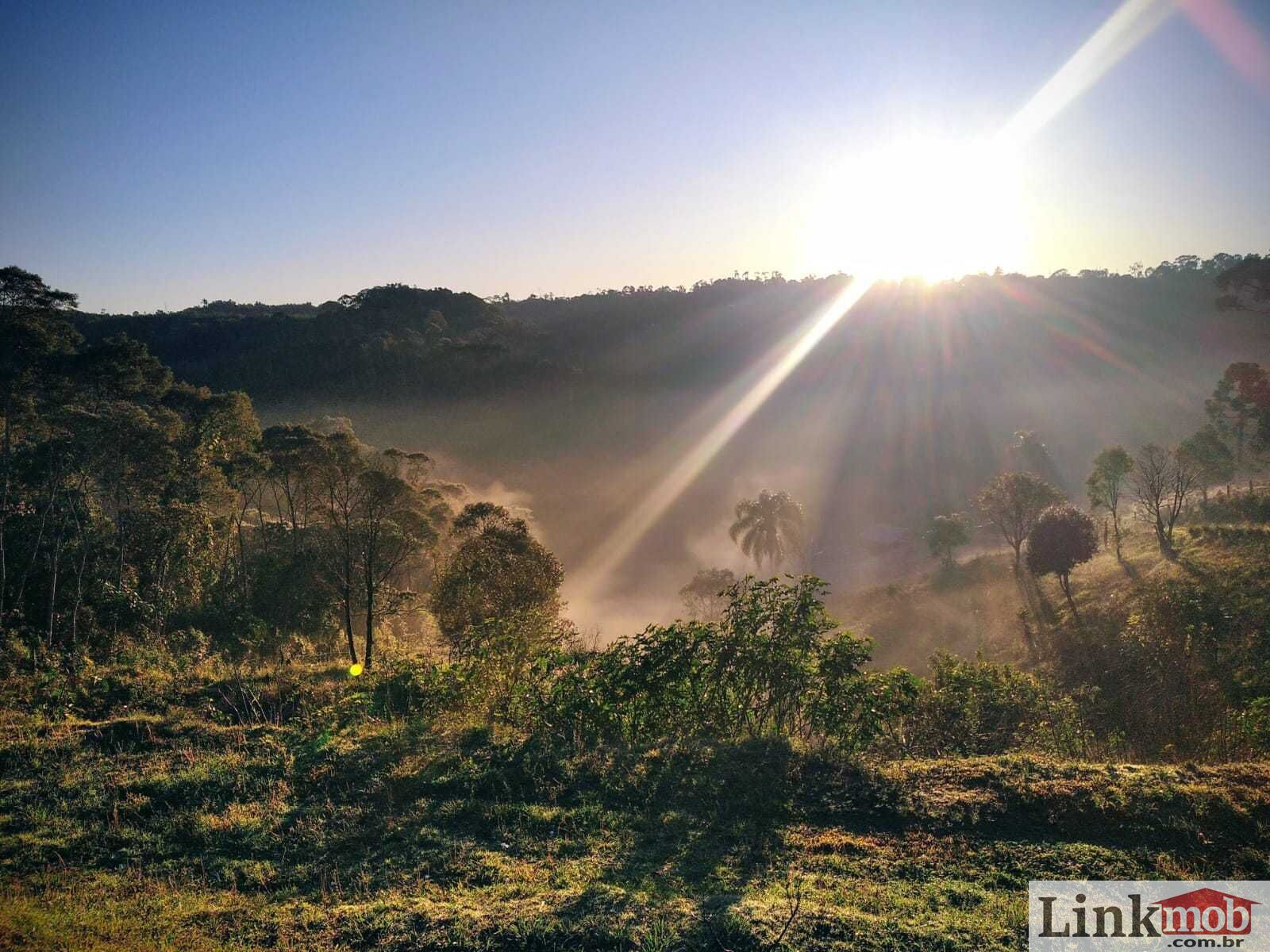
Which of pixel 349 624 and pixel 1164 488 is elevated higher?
pixel 1164 488

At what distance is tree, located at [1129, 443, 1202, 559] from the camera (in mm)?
31513

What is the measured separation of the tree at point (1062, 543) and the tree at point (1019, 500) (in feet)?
20.3

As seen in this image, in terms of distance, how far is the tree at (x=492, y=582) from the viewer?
1967 centimetres

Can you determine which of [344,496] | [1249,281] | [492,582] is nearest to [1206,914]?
[492,582]

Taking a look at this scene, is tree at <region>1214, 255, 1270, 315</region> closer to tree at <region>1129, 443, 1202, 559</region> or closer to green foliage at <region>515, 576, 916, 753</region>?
tree at <region>1129, 443, 1202, 559</region>

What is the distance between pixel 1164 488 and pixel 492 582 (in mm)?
35328

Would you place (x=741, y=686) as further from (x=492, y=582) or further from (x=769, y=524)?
(x=769, y=524)

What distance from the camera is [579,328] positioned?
4904 inches

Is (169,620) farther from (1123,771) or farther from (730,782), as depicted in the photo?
(1123,771)

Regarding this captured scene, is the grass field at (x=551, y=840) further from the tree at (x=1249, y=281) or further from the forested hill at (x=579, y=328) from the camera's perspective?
the forested hill at (x=579, y=328)

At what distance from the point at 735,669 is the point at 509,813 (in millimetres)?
4404

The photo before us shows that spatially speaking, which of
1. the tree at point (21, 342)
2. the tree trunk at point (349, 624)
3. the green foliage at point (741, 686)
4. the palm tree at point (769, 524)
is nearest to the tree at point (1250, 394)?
the palm tree at point (769, 524)

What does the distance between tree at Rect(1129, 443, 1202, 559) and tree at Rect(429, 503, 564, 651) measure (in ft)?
86.5

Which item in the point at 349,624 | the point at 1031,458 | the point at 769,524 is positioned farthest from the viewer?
the point at 1031,458
